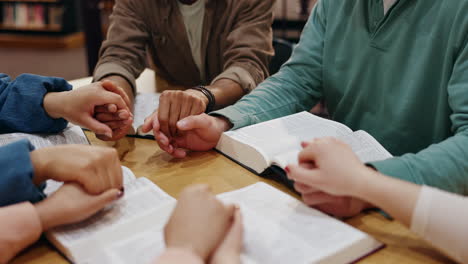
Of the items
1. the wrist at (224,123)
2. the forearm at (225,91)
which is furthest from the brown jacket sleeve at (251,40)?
the wrist at (224,123)

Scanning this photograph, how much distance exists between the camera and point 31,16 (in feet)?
15.9

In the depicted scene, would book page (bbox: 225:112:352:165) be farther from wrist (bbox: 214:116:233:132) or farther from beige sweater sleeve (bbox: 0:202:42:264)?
beige sweater sleeve (bbox: 0:202:42:264)

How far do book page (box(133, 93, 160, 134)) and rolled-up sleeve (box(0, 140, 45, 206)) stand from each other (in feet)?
1.37

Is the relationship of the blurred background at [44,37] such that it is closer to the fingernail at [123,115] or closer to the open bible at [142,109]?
the open bible at [142,109]

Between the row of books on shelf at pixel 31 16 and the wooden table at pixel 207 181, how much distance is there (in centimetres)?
415

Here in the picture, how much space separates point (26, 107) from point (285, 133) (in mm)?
582

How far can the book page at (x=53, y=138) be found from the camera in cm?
98

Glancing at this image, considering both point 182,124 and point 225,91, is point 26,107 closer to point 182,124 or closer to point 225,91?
point 182,124

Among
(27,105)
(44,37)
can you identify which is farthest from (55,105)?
(44,37)

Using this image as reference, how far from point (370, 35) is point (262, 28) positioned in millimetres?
461

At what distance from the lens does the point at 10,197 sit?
0.70m

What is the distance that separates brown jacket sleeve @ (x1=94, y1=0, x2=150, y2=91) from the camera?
1.44m

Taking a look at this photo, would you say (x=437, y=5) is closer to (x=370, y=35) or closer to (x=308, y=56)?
(x=370, y=35)

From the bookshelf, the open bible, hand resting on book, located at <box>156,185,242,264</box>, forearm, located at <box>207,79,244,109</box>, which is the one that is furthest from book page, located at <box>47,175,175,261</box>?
the bookshelf
